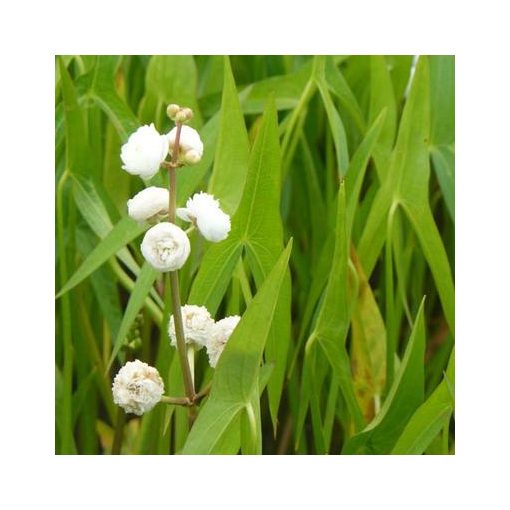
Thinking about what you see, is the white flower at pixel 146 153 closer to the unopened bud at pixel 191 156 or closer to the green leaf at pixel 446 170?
the unopened bud at pixel 191 156

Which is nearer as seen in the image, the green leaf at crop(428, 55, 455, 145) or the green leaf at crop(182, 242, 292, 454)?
the green leaf at crop(182, 242, 292, 454)

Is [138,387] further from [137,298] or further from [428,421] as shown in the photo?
[428,421]

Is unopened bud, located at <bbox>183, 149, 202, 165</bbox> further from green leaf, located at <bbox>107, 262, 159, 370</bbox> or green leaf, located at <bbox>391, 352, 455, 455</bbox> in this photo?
green leaf, located at <bbox>391, 352, 455, 455</bbox>

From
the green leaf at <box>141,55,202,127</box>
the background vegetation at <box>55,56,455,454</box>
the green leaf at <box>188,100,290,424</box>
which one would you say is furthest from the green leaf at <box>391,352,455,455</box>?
the green leaf at <box>141,55,202,127</box>

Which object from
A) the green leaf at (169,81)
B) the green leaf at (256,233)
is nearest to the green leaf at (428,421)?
the green leaf at (256,233)

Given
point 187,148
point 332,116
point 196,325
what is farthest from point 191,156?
point 332,116
